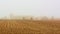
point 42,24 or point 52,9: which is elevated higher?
point 52,9

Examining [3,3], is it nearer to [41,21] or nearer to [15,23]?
[15,23]

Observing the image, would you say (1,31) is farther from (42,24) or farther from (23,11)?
(42,24)

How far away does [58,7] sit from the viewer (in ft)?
→ 3.22

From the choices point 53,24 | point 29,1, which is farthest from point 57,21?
point 29,1

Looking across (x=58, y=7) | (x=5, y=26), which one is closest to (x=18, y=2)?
(x=5, y=26)

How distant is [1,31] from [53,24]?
0.45m

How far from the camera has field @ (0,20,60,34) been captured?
3.10ft

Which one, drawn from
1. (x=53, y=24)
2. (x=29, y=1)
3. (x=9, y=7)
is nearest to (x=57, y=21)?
(x=53, y=24)

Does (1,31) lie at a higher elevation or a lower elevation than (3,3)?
lower

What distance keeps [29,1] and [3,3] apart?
0.77 ft

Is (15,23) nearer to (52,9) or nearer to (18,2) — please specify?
(18,2)

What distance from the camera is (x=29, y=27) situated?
3.15 feet

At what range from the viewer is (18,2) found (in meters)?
0.99

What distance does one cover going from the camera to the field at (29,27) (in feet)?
3.10
